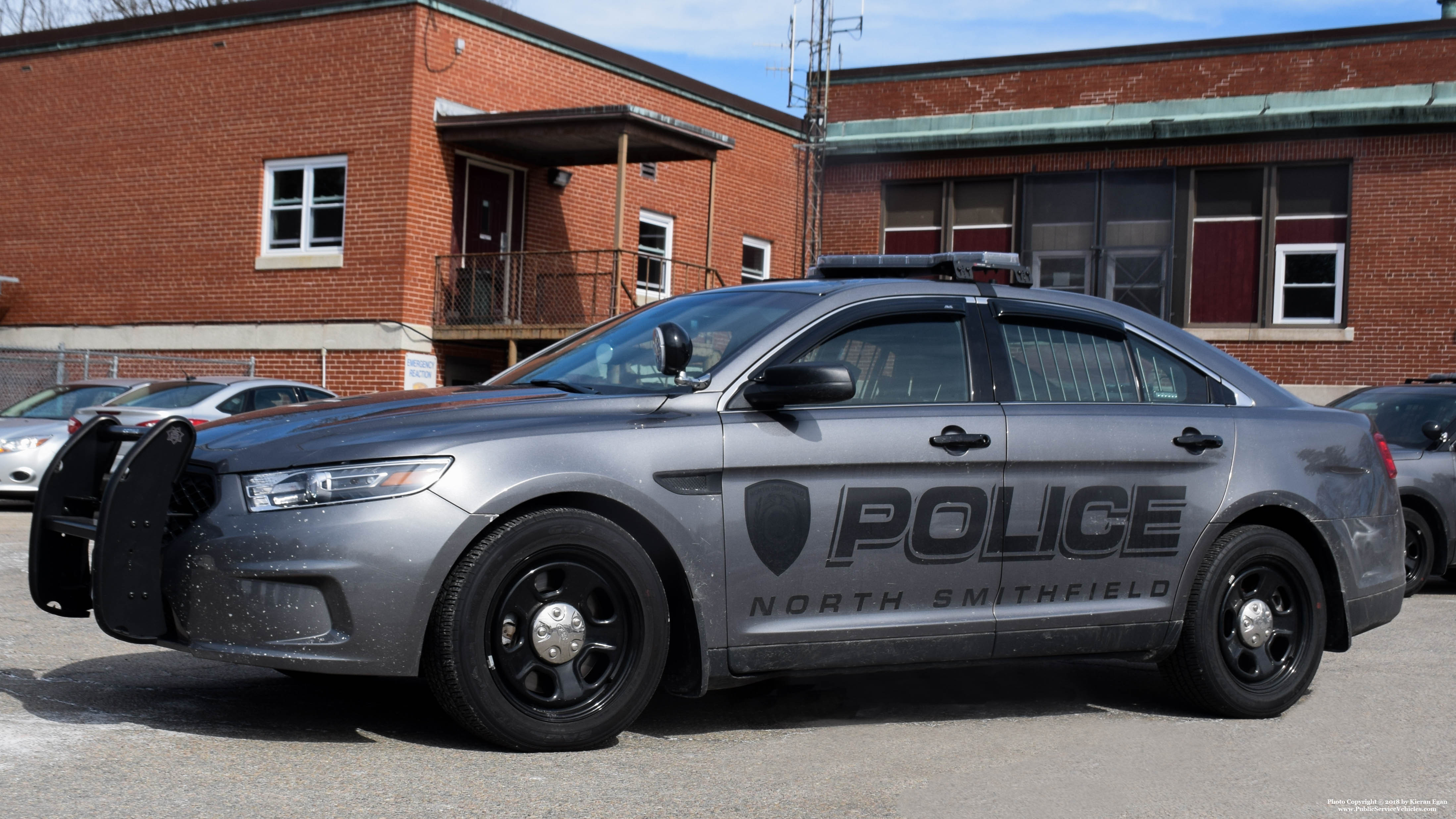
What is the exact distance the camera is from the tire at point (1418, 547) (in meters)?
11.2

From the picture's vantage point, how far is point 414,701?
229 inches

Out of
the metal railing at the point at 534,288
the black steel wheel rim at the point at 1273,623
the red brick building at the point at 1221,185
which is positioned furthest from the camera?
the red brick building at the point at 1221,185

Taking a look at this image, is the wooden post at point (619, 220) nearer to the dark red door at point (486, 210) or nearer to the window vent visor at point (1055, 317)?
the dark red door at point (486, 210)

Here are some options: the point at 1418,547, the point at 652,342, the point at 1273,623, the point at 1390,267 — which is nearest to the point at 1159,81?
the point at 1390,267

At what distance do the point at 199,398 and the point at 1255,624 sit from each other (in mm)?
11759

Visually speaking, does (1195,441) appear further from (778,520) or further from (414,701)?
(414,701)

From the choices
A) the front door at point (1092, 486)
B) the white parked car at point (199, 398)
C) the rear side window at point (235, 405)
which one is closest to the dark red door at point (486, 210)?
the white parked car at point (199, 398)

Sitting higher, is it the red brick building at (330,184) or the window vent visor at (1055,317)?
the red brick building at (330,184)

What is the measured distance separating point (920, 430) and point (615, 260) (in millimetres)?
15170

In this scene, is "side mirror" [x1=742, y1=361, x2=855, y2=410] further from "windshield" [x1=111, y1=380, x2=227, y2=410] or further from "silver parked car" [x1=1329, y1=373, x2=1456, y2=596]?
"windshield" [x1=111, y1=380, x2=227, y2=410]

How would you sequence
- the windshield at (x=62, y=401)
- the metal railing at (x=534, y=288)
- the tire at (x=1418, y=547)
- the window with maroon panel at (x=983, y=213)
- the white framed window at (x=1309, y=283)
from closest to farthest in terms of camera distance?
the tire at (x=1418, y=547)
the windshield at (x=62, y=401)
the metal railing at (x=534, y=288)
the white framed window at (x=1309, y=283)
the window with maroon panel at (x=983, y=213)

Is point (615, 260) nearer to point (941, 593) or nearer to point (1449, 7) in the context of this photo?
point (941, 593)

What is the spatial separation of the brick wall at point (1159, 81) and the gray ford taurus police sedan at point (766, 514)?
64.9ft

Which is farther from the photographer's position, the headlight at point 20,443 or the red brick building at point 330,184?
the red brick building at point 330,184
